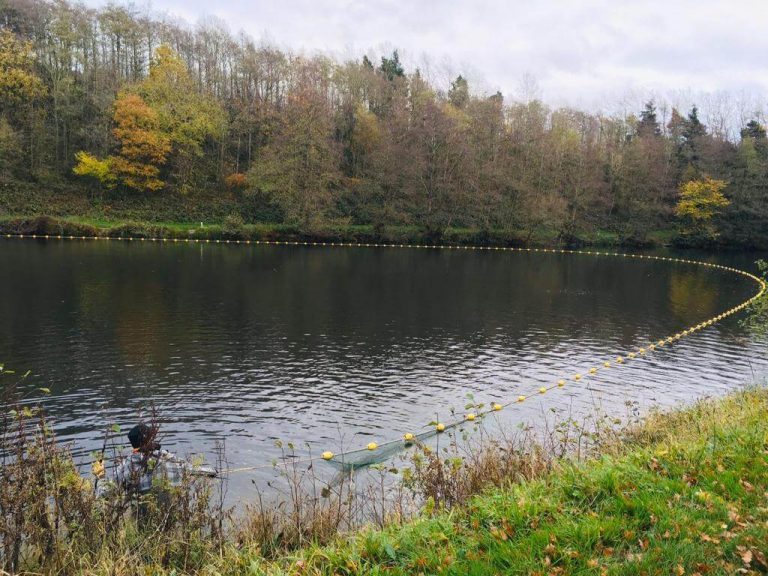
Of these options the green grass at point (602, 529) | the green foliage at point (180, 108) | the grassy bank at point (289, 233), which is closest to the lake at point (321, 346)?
the green grass at point (602, 529)

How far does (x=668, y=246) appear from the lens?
7688 cm

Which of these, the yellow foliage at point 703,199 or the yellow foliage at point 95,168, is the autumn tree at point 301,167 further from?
the yellow foliage at point 703,199

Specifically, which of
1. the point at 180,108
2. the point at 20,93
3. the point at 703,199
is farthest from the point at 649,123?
the point at 20,93

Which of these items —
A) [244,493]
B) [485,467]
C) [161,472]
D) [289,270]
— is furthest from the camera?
[289,270]

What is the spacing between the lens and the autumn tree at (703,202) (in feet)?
244

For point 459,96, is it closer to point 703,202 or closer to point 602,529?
point 703,202

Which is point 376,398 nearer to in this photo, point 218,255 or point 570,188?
point 218,255

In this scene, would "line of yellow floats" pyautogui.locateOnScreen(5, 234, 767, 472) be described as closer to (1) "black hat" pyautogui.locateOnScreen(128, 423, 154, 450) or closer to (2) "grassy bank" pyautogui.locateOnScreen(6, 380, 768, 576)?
(2) "grassy bank" pyautogui.locateOnScreen(6, 380, 768, 576)

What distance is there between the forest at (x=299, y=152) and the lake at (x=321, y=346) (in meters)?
23.5

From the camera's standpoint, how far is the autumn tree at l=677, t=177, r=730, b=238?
2923 inches

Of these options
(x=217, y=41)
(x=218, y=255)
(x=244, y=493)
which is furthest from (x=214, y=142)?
(x=244, y=493)

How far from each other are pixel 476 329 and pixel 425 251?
34825 mm

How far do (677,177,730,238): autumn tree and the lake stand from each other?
Result: 35.5m

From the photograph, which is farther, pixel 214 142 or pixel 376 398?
pixel 214 142
